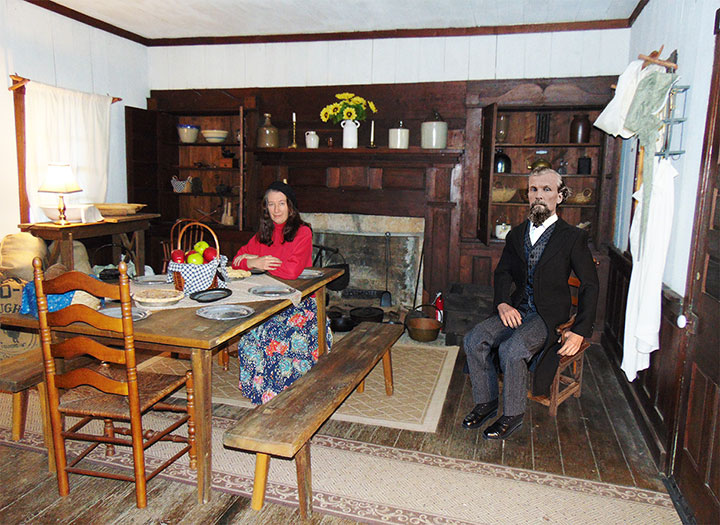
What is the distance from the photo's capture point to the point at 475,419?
3.16 m

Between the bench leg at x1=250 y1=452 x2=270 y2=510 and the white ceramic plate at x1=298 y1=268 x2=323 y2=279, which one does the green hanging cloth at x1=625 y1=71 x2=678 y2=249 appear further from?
the bench leg at x1=250 y1=452 x2=270 y2=510

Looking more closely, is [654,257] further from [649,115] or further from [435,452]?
[435,452]

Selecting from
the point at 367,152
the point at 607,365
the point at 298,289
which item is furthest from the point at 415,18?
the point at 607,365

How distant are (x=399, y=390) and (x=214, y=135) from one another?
11.9ft

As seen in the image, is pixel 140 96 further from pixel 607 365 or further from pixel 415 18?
pixel 607 365

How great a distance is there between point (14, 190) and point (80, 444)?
8.84 feet

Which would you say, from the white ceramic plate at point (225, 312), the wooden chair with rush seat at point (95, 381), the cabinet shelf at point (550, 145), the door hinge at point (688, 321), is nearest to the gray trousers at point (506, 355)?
the door hinge at point (688, 321)

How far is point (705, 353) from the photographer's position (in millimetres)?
2238

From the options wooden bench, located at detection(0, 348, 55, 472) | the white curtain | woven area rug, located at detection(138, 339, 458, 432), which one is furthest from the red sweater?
the white curtain

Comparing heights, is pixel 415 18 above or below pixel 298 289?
above

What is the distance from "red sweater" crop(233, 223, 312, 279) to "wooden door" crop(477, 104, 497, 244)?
188 centimetres

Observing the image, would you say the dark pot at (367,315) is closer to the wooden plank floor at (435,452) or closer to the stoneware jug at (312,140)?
the wooden plank floor at (435,452)

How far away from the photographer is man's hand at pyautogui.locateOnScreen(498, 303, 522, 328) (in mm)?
3186

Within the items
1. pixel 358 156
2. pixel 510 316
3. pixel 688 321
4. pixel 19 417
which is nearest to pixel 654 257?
pixel 688 321
